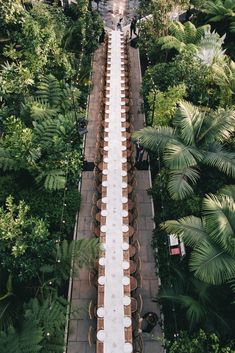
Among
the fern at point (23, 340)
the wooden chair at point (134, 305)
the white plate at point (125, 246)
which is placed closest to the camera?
the fern at point (23, 340)

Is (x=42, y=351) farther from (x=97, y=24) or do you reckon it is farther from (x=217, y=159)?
(x=97, y=24)

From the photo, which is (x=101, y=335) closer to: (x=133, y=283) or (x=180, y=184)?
(x=133, y=283)

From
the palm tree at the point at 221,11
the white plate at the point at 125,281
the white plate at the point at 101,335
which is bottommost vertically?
the white plate at the point at 101,335

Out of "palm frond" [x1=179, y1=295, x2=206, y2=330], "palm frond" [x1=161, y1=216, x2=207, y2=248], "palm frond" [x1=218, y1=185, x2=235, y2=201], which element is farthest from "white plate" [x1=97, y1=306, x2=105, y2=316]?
"palm frond" [x1=218, y1=185, x2=235, y2=201]

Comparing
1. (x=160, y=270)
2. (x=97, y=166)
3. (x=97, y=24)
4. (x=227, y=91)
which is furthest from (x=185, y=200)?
(x=97, y=24)

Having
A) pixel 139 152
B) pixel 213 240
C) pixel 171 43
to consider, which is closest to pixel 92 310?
pixel 213 240

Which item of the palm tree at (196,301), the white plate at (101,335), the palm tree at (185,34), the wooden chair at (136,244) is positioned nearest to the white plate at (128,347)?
the white plate at (101,335)

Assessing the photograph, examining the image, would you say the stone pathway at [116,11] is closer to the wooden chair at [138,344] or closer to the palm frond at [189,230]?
the palm frond at [189,230]
